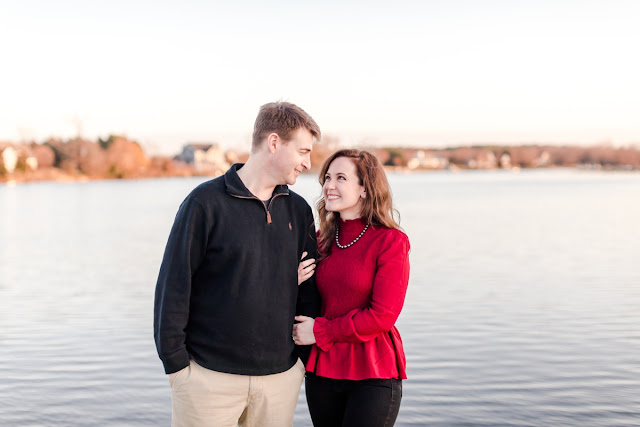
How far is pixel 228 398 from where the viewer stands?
10.7ft

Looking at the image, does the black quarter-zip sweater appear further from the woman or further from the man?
the woman

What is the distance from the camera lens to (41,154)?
9931 centimetres

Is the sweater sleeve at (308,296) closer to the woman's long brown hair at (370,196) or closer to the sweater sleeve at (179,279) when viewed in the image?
the woman's long brown hair at (370,196)

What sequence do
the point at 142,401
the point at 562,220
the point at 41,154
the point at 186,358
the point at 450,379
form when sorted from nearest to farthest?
the point at 186,358 < the point at 142,401 < the point at 450,379 < the point at 562,220 < the point at 41,154

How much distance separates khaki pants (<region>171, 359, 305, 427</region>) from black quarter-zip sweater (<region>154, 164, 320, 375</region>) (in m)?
0.05

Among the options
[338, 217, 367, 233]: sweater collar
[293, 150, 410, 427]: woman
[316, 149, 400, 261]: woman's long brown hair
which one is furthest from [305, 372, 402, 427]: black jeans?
[338, 217, 367, 233]: sweater collar

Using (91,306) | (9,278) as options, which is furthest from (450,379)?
(9,278)

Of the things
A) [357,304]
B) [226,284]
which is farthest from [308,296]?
[226,284]

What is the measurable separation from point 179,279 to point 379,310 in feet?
3.10

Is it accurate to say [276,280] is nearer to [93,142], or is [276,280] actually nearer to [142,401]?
[142,401]

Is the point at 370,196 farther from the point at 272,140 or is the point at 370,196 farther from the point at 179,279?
the point at 179,279

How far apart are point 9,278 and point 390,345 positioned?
14.1 m

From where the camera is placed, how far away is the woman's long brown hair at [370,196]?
349cm

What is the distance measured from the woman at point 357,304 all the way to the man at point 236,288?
0.20 meters
